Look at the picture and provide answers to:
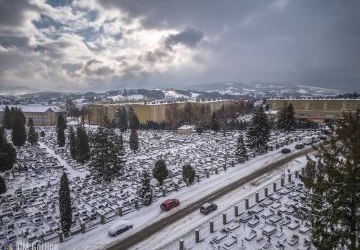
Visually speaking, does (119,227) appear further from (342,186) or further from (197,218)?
(342,186)

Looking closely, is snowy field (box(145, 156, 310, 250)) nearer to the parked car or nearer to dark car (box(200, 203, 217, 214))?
dark car (box(200, 203, 217, 214))

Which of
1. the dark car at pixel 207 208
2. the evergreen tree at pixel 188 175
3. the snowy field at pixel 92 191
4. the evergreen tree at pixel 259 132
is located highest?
the evergreen tree at pixel 259 132

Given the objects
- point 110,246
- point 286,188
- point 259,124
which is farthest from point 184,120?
point 110,246

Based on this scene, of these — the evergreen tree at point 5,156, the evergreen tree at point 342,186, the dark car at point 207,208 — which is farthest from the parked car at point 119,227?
the evergreen tree at point 5,156

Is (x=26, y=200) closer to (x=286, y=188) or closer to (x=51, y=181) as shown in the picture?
(x=51, y=181)

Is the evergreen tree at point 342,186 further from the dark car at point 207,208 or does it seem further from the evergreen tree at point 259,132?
the evergreen tree at point 259,132
